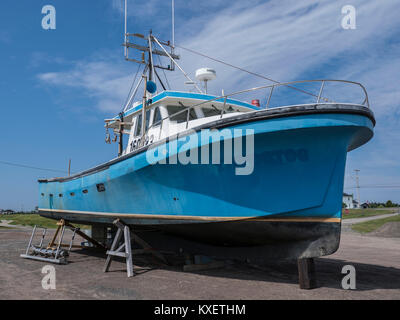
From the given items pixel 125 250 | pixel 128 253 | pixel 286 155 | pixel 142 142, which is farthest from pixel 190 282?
pixel 142 142

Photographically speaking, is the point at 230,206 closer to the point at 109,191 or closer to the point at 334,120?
the point at 334,120

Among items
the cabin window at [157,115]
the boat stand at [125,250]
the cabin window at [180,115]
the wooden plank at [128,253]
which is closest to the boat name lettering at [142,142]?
the cabin window at [157,115]

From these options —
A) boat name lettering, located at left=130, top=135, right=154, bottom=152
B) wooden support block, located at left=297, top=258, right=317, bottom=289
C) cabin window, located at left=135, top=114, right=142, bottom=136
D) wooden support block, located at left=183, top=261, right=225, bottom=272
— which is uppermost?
cabin window, located at left=135, top=114, right=142, bottom=136

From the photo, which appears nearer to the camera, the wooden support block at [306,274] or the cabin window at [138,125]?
the wooden support block at [306,274]

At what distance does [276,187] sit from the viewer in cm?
500

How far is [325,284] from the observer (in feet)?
18.1

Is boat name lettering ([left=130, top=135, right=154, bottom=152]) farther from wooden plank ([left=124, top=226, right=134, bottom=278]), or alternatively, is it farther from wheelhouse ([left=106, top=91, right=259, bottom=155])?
wooden plank ([left=124, top=226, right=134, bottom=278])

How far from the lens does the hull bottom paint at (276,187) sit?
15.9 feet

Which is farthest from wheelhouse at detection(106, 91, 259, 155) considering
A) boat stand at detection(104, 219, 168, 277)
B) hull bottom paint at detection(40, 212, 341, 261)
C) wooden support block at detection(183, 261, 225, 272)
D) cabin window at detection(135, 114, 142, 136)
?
wooden support block at detection(183, 261, 225, 272)

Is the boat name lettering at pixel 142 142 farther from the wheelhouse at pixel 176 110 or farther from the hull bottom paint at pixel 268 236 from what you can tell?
the hull bottom paint at pixel 268 236

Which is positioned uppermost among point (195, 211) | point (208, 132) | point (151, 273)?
point (208, 132)

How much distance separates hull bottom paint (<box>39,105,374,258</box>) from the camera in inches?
190
